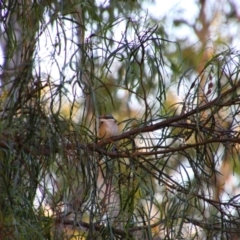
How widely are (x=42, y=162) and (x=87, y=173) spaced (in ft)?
0.63

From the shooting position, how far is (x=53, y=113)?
215 centimetres

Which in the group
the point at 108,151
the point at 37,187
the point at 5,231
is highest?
the point at 108,151

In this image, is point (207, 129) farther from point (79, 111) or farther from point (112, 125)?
point (112, 125)

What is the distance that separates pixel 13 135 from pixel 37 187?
1.03 feet

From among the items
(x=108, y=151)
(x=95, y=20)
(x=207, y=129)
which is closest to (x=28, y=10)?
(x=95, y=20)

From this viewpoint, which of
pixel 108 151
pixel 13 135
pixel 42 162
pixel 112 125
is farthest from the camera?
pixel 112 125

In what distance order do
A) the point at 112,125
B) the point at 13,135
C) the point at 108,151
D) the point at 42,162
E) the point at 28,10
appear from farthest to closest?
the point at 112,125
the point at 28,10
the point at 108,151
the point at 42,162
the point at 13,135

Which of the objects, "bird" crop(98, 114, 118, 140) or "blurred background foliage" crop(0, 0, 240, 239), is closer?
"blurred background foliage" crop(0, 0, 240, 239)

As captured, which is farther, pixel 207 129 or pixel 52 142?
pixel 207 129

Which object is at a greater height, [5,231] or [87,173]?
[87,173]

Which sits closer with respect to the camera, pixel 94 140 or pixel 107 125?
pixel 94 140

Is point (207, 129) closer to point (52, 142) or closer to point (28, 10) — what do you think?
point (52, 142)

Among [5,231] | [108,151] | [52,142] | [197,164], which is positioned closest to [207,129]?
[197,164]

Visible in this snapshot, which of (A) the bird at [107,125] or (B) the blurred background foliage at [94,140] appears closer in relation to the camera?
(B) the blurred background foliage at [94,140]
